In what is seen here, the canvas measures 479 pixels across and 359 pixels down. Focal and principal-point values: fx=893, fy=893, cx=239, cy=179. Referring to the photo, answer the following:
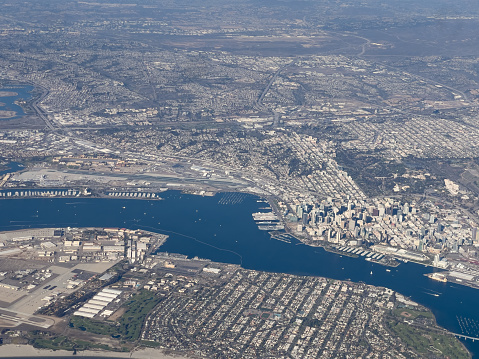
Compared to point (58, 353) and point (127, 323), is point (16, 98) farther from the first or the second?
point (58, 353)

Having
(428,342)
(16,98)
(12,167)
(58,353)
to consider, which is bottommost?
(16,98)

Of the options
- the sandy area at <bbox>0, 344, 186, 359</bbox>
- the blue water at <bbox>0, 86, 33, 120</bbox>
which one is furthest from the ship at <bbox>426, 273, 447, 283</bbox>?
the blue water at <bbox>0, 86, 33, 120</bbox>

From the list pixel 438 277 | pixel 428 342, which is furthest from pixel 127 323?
pixel 438 277

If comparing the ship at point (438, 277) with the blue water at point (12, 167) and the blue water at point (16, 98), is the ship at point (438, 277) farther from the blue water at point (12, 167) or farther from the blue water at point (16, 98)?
the blue water at point (16, 98)

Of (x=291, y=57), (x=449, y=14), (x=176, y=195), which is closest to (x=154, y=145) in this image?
(x=176, y=195)

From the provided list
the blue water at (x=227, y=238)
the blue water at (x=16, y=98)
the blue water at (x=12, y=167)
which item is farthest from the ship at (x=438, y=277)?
the blue water at (x=16, y=98)

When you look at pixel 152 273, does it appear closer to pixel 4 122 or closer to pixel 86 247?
pixel 86 247
